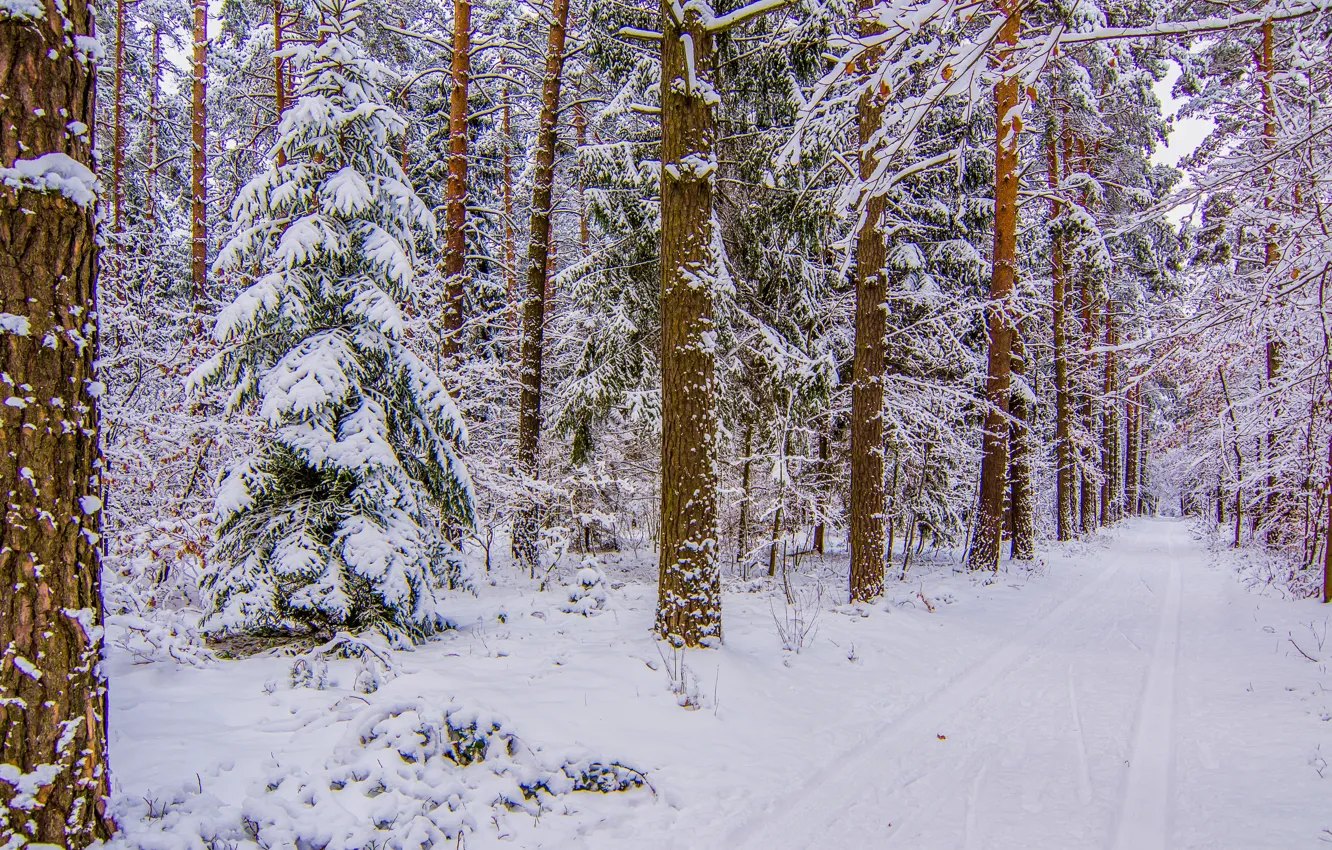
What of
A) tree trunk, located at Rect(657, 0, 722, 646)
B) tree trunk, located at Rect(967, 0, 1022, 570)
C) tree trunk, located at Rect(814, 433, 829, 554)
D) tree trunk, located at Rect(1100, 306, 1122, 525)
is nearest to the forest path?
tree trunk, located at Rect(657, 0, 722, 646)

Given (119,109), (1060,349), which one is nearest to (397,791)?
(119,109)

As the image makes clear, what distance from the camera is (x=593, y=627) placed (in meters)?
7.35

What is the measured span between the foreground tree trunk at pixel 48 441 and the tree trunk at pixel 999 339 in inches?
519

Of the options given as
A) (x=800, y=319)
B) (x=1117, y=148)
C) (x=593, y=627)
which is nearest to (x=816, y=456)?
(x=800, y=319)

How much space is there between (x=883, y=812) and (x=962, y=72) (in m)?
4.40

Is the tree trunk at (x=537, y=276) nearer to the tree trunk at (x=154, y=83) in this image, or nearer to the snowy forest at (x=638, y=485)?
the snowy forest at (x=638, y=485)

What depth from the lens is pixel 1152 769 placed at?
4.79 m

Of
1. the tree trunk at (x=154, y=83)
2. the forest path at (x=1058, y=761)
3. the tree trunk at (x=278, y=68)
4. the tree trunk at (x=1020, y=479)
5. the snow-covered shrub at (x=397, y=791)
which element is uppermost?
the tree trunk at (x=154, y=83)

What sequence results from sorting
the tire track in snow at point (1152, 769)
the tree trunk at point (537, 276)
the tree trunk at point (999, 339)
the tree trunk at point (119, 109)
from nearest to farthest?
the tire track in snow at point (1152, 769)
the tree trunk at point (537, 276)
the tree trunk at point (999, 339)
the tree trunk at point (119, 109)

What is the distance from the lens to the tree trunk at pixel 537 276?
1144 centimetres

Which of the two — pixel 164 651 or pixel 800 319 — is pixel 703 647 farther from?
pixel 800 319

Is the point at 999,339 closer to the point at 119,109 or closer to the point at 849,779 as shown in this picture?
the point at 849,779

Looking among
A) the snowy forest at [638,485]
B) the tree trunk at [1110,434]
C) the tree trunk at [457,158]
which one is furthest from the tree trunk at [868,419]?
the tree trunk at [1110,434]

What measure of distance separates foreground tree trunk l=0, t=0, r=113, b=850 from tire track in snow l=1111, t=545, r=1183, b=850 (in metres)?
5.30
